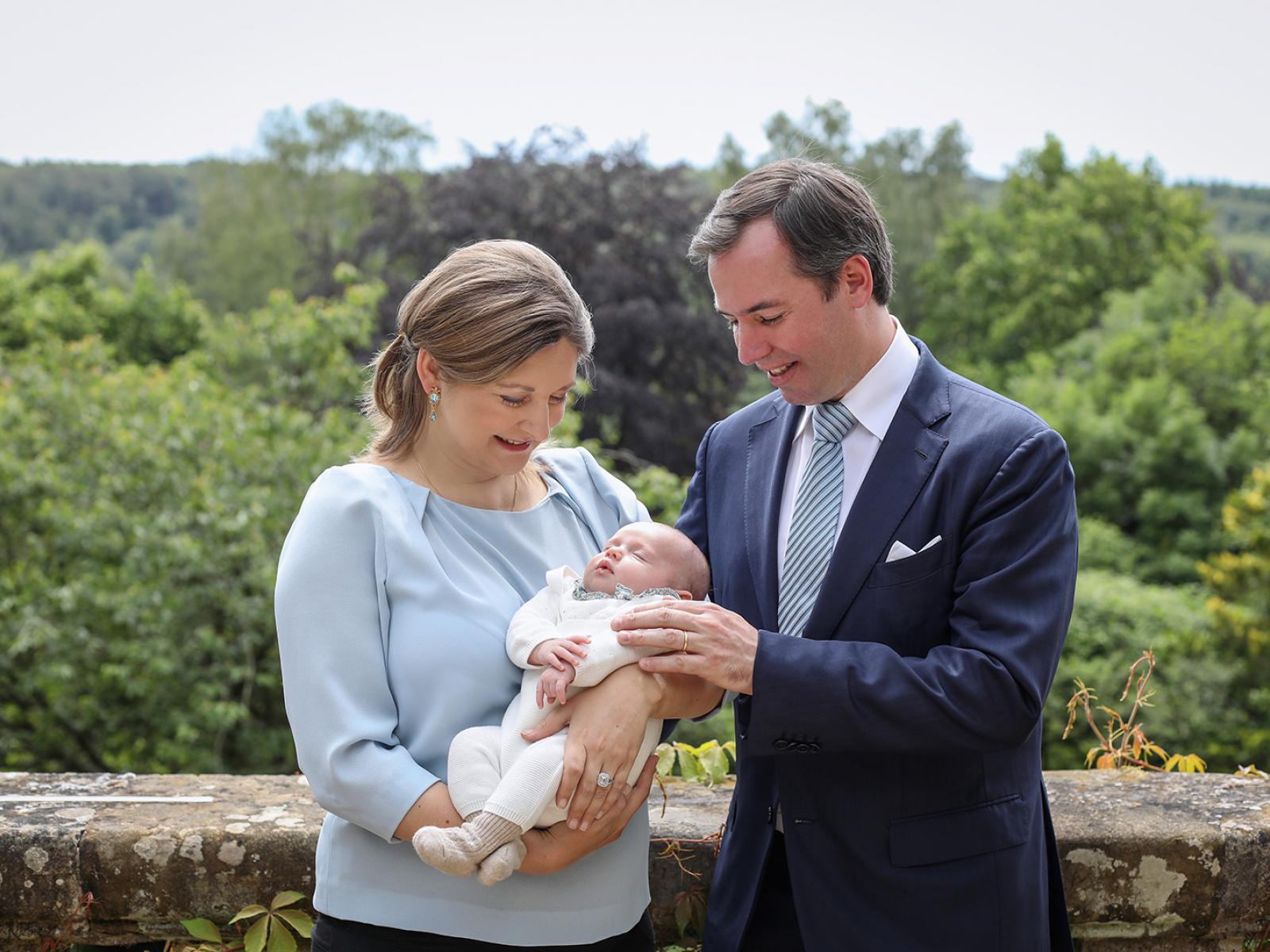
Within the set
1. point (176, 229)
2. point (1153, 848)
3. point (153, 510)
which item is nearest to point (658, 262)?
point (153, 510)

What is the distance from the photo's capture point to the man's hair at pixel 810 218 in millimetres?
2289

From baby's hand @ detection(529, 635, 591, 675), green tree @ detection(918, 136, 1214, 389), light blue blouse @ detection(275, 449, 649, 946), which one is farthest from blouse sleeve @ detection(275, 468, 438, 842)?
green tree @ detection(918, 136, 1214, 389)

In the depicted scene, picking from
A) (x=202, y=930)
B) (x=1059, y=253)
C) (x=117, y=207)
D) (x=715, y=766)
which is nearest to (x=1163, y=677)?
(x=715, y=766)

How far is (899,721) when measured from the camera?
197 cm

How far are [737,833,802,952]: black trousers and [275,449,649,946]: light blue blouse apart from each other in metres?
0.25

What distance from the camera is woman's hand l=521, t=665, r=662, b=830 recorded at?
201 centimetres

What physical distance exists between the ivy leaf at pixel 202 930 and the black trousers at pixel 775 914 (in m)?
1.09

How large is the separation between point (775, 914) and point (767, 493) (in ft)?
2.76

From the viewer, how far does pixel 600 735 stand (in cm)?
205

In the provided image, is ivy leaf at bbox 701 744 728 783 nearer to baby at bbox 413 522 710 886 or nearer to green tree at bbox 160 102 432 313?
baby at bbox 413 522 710 886

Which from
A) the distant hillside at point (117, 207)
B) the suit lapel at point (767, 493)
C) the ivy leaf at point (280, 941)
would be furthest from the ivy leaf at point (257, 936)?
the distant hillside at point (117, 207)

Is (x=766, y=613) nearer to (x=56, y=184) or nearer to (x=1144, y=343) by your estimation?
(x=1144, y=343)

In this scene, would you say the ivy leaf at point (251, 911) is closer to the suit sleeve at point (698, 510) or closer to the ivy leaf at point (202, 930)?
the ivy leaf at point (202, 930)

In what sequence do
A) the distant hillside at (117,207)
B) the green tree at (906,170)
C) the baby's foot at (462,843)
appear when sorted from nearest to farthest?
the baby's foot at (462,843) < the green tree at (906,170) < the distant hillside at (117,207)
